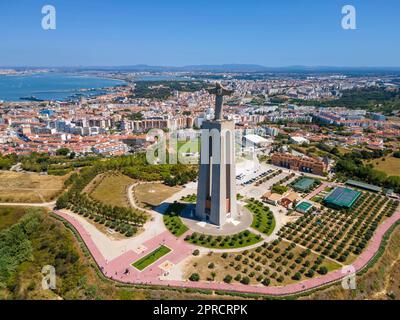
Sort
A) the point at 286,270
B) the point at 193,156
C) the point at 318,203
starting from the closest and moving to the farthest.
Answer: the point at 286,270, the point at 318,203, the point at 193,156

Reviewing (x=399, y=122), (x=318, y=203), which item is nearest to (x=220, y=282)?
(x=318, y=203)

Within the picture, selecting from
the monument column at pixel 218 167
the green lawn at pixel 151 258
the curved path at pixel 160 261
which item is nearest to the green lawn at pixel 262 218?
the monument column at pixel 218 167

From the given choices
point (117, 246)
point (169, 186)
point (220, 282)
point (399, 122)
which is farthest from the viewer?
point (399, 122)

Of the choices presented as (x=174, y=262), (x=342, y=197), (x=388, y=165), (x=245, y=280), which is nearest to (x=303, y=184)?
(x=342, y=197)

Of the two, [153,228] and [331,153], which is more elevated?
[331,153]

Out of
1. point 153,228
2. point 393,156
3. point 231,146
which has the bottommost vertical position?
point 153,228

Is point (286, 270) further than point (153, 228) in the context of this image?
No

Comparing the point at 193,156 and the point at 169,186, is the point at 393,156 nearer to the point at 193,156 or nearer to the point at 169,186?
the point at 193,156
